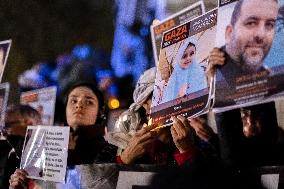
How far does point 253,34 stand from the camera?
1.80m

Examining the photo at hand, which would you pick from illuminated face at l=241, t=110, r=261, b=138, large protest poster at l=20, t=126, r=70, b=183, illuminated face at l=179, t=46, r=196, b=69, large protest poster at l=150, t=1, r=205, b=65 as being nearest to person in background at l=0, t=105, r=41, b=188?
large protest poster at l=20, t=126, r=70, b=183

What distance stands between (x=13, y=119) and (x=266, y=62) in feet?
6.69

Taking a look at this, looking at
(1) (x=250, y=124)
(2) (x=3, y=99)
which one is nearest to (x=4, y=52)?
(2) (x=3, y=99)

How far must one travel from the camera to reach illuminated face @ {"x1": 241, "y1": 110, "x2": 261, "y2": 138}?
1.92 m

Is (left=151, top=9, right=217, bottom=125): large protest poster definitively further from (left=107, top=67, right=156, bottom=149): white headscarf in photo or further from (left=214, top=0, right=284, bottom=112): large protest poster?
(left=107, top=67, right=156, bottom=149): white headscarf in photo

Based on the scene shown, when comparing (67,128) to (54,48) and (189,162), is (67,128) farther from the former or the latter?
(189,162)

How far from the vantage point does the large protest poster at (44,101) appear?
9.77 feet

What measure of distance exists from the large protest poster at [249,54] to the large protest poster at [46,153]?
113 centimetres

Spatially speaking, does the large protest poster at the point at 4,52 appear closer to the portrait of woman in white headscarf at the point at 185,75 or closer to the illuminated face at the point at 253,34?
the portrait of woman in white headscarf at the point at 185,75

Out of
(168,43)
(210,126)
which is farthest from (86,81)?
(210,126)

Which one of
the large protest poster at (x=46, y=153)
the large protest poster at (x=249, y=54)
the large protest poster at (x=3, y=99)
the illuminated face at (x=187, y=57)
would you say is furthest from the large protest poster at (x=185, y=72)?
the large protest poster at (x=3, y=99)

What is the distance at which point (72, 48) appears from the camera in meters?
3.00

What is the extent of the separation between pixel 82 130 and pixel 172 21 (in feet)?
2.81

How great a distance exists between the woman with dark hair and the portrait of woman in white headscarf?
608 mm
